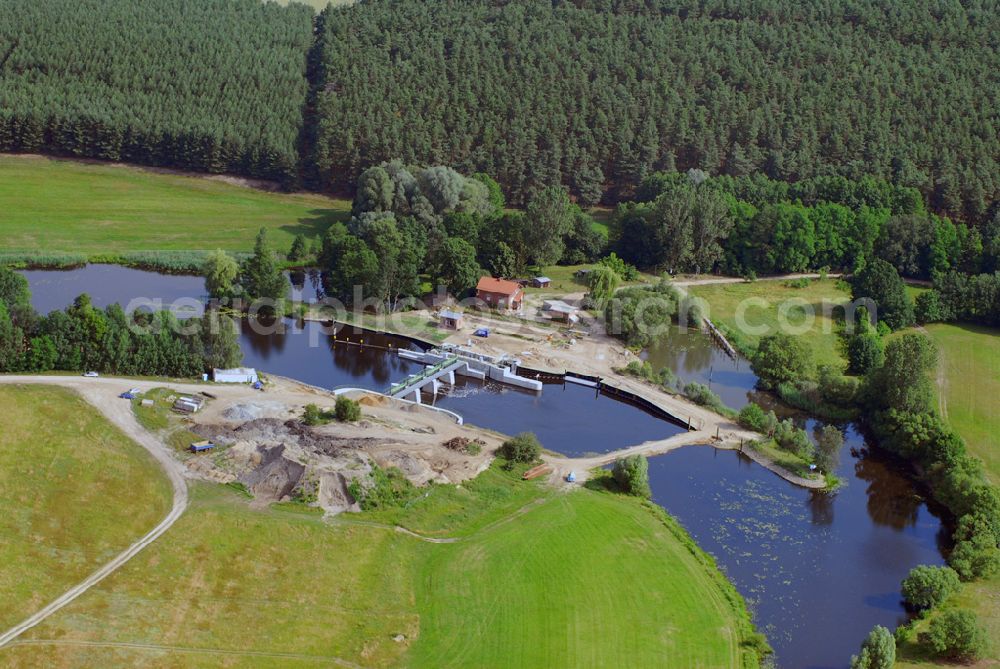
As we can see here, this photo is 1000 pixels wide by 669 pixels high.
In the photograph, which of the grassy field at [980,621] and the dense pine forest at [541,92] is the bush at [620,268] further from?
the grassy field at [980,621]

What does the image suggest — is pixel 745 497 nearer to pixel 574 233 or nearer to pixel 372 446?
pixel 372 446

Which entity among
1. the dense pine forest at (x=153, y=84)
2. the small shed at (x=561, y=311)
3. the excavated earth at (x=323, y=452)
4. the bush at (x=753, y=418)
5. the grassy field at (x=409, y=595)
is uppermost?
the dense pine forest at (x=153, y=84)

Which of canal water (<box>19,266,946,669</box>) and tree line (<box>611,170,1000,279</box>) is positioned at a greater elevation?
tree line (<box>611,170,1000,279</box>)

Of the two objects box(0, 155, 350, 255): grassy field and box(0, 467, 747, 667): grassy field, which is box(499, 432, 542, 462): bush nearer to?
box(0, 467, 747, 667): grassy field

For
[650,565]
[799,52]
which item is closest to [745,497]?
[650,565]

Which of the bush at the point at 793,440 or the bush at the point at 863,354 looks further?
the bush at the point at 863,354

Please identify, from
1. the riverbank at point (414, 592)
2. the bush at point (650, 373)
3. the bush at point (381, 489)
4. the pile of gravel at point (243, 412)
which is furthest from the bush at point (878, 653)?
the pile of gravel at point (243, 412)

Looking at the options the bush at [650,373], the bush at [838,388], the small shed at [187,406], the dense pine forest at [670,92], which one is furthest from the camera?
the dense pine forest at [670,92]

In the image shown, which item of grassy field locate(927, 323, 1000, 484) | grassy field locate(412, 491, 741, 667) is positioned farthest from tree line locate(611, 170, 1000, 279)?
grassy field locate(412, 491, 741, 667)
